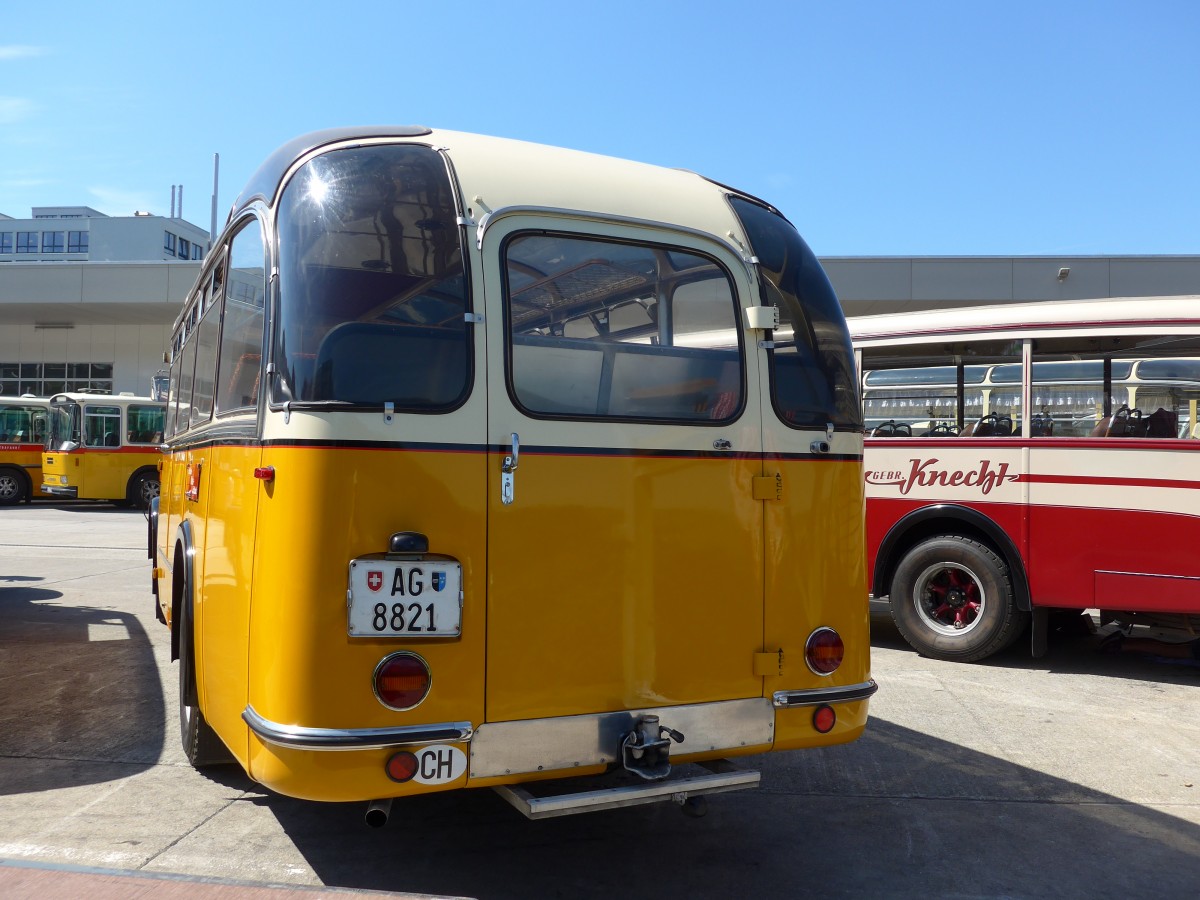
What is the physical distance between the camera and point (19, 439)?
24516mm

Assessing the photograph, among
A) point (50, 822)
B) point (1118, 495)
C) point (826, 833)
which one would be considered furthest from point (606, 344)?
point (1118, 495)

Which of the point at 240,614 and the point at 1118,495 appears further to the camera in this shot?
the point at 1118,495

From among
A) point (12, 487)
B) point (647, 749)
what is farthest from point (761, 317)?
point (12, 487)

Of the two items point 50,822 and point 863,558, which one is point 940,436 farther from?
point 50,822

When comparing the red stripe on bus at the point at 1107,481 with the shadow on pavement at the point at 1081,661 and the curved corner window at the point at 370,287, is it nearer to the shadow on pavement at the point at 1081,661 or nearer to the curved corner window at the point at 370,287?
the shadow on pavement at the point at 1081,661

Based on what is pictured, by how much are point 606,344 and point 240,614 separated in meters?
1.59

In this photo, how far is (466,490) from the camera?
11.3ft

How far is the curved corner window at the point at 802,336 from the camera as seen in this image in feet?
13.6

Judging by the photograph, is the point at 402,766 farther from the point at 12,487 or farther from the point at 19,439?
the point at 12,487

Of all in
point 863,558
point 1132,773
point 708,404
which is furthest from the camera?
point 1132,773

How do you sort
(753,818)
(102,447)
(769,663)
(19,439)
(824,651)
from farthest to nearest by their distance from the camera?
(19,439)
(102,447)
(753,818)
(824,651)
(769,663)

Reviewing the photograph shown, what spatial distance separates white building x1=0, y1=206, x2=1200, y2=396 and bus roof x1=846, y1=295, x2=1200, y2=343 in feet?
56.5

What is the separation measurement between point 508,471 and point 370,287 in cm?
76

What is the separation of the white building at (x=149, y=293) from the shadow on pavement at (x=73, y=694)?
14.7 m
